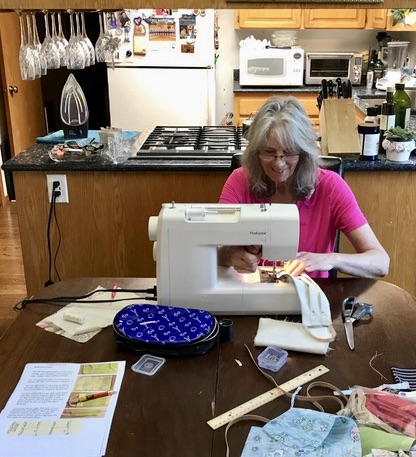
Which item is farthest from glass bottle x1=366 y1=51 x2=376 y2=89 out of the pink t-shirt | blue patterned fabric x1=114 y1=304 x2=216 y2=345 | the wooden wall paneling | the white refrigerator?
blue patterned fabric x1=114 y1=304 x2=216 y2=345

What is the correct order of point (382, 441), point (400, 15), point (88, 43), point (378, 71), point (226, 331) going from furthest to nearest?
point (378, 71) → point (400, 15) → point (88, 43) → point (226, 331) → point (382, 441)

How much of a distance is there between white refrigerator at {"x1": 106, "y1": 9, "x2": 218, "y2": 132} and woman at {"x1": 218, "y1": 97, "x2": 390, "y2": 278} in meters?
2.42

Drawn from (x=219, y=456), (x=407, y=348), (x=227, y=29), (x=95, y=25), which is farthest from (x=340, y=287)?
(x=95, y=25)

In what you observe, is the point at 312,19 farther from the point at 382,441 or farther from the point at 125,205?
the point at 382,441

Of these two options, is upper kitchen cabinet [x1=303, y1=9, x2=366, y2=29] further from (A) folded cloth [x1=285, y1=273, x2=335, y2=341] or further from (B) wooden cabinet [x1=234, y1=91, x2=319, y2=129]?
(A) folded cloth [x1=285, y1=273, x2=335, y2=341]

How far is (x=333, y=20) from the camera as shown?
460 cm

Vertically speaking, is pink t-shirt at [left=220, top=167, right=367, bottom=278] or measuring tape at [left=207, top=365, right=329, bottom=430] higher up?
pink t-shirt at [left=220, top=167, right=367, bottom=278]

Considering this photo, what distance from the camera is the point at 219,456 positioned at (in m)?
1.00

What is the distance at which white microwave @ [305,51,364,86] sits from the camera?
15.2 feet

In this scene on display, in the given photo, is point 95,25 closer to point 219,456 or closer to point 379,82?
point 379,82

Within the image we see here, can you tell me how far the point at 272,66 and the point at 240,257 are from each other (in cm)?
332

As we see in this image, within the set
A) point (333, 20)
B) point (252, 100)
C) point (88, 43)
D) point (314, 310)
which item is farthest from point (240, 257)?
point (333, 20)

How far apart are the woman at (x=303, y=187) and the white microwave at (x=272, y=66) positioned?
2.79 m

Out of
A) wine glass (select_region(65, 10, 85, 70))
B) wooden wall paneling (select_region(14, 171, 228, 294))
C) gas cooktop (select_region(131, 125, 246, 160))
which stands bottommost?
wooden wall paneling (select_region(14, 171, 228, 294))
